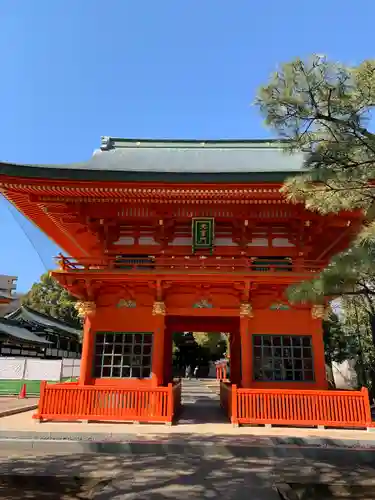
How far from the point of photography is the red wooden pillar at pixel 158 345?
11.8 metres

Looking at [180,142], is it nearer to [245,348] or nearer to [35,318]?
[245,348]

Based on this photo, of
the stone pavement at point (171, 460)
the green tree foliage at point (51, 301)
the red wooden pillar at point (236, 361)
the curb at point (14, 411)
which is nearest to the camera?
the stone pavement at point (171, 460)

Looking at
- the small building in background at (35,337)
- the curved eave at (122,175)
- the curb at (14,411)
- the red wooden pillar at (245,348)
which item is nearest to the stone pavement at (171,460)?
the red wooden pillar at (245,348)

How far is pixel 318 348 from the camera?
39.0 ft

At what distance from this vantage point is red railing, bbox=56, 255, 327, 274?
38.3ft

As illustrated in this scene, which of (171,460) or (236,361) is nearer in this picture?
(171,460)

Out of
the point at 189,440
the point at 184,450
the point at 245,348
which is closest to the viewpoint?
the point at 184,450

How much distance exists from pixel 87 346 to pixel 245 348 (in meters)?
4.99

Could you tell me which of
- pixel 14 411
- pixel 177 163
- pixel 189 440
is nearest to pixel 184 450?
pixel 189 440

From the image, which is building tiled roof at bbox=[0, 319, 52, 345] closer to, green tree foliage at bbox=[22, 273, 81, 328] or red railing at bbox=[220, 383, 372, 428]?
green tree foliage at bbox=[22, 273, 81, 328]

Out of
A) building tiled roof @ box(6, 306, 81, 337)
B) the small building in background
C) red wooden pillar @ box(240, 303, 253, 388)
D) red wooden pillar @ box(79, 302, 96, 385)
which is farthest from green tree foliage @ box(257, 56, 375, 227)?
building tiled roof @ box(6, 306, 81, 337)

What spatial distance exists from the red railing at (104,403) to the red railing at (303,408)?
2146 mm

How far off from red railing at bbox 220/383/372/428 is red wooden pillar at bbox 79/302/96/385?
14.9 feet

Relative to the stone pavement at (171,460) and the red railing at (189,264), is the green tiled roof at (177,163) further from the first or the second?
the stone pavement at (171,460)
